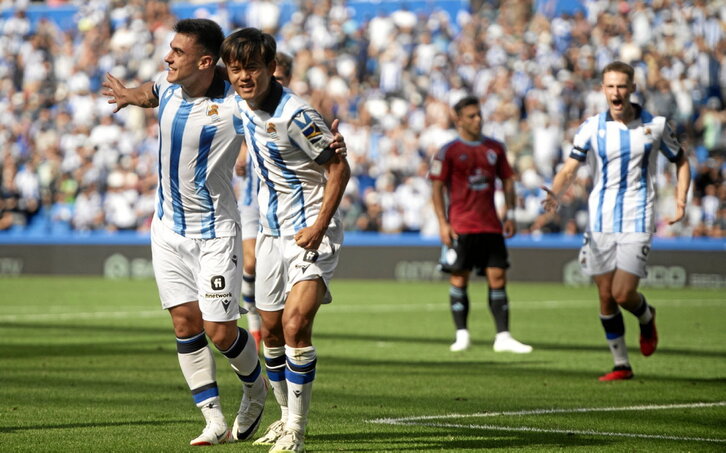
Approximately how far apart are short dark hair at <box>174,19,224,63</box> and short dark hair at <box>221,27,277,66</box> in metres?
0.40

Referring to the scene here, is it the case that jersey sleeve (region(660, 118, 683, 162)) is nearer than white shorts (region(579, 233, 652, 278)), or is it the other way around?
white shorts (region(579, 233, 652, 278))

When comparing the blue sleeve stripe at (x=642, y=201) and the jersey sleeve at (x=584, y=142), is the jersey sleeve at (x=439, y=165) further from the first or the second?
the blue sleeve stripe at (x=642, y=201)

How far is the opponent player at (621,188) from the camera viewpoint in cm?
955

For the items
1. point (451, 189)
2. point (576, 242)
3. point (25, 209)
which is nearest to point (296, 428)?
point (451, 189)

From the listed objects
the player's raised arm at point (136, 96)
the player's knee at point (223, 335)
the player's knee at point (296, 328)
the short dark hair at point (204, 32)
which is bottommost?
the player's knee at point (223, 335)

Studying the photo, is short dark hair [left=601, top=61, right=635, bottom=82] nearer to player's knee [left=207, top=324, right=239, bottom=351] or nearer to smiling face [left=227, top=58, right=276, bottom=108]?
smiling face [left=227, top=58, right=276, bottom=108]

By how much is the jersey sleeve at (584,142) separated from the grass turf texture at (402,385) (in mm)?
1843

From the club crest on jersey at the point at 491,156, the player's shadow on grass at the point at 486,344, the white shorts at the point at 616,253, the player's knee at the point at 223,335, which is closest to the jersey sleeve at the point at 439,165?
the club crest on jersey at the point at 491,156

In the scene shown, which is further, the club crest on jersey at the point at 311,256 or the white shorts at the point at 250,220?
the white shorts at the point at 250,220

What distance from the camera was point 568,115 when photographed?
24047 mm

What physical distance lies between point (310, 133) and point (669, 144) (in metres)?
4.59

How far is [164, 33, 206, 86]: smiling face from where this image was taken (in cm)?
636

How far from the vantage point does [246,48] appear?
5977mm

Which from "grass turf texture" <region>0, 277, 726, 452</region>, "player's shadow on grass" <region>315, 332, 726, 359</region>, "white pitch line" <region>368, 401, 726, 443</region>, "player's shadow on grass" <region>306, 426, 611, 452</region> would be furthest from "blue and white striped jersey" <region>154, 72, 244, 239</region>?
"player's shadow on grass" <region>315, 332, 726, 359</region>
